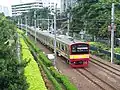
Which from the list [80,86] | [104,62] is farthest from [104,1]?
[80,86]

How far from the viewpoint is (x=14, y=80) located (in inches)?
409

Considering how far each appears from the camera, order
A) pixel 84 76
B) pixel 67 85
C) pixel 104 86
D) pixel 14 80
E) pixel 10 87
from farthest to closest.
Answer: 1. pixel 84 76
2. pixel 104 86
3. pixel 67 85
4. pixel 14 80
5. pixel 10 87

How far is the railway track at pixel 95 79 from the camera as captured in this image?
2158 cm

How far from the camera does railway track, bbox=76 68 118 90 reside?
2158cm

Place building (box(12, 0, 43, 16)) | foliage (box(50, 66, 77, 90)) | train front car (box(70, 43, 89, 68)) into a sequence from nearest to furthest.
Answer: foliage (box(50, 66, 77, 90)) < train front car (box(70, 43, 89, 68)) < building (box(12, 0, 43, 16))

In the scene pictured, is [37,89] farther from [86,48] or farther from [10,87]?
[86,48]

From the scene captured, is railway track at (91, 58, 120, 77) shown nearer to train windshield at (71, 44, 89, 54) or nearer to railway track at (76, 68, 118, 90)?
railway track at (76, 68, 118, 90)

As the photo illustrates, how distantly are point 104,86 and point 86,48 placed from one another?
806cm

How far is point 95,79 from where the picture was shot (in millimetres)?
24578

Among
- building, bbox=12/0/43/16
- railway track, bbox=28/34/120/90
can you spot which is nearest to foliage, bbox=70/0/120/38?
railway track, bbox=28/34/120/90

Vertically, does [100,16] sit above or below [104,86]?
above

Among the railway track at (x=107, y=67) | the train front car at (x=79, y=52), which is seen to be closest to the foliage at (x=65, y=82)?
the train front car at (x=79, y=52)

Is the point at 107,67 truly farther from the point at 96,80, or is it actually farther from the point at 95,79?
the point at 96,80

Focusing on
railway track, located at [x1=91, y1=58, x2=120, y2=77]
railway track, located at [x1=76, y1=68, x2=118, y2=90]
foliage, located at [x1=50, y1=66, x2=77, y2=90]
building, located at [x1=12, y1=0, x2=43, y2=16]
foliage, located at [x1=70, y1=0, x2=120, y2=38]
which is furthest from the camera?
building, located at [x1=12, y1=0, x2=43, y2=16]
